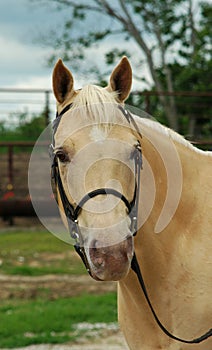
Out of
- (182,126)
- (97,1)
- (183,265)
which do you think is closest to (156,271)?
(183,265)

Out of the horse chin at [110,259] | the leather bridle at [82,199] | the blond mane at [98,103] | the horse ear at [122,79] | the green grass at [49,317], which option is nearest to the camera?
the horse chin at [110,259]

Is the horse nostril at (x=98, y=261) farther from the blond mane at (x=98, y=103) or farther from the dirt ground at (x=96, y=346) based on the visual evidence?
the dirt ground at (x=96, y=346)

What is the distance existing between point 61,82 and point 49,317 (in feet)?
11.6

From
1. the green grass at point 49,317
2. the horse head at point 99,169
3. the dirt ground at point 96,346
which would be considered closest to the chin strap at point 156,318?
the horse head at point 99,169

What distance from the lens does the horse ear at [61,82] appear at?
8.48 ft

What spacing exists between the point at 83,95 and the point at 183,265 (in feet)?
2.82

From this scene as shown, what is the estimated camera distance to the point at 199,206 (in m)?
2.69

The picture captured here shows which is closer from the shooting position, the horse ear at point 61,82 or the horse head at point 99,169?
the horse head at point 99,169

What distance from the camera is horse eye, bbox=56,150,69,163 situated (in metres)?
2.41

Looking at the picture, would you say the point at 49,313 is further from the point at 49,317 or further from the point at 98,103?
the point at 98,103

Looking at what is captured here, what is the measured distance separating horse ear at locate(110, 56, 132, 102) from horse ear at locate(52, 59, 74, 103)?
7.2 inches

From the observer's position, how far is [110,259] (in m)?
2.18

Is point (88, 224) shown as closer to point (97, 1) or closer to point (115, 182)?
point (115, 182)

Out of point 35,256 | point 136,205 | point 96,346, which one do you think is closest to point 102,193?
point 136,205
